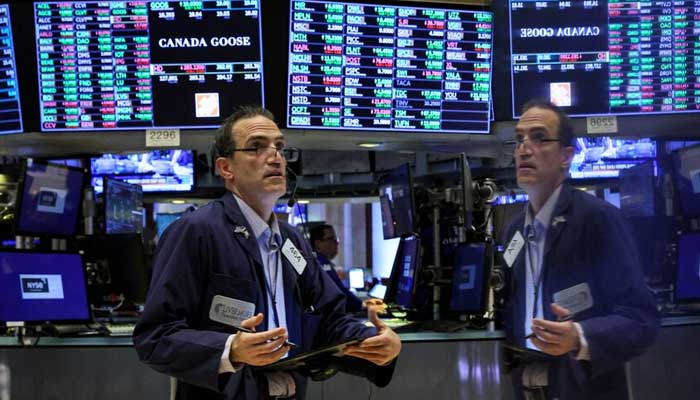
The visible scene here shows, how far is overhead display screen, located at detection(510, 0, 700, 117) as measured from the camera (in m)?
1.17

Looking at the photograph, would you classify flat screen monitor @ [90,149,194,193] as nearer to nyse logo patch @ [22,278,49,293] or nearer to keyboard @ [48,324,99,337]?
keyboard @ [48,324,99,337]

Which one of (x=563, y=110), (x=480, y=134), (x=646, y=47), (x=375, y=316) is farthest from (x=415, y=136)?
(x=563, y=110)

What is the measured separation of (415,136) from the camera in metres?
2.80

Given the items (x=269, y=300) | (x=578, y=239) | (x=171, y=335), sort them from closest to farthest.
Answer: (x=578, y=239) < (x=171, y=335) < (x=269, y=300)

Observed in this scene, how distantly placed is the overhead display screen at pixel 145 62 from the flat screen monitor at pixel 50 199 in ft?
0.65

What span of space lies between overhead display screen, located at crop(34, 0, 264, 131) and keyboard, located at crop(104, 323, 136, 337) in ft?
2.70

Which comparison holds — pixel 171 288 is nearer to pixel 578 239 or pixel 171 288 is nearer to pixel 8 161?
pixel 578 239

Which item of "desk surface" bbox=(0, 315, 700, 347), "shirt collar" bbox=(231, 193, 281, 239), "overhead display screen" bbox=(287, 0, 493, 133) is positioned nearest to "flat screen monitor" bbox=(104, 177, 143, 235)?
"desk surface" bbox=(0, 315, 700, 347)

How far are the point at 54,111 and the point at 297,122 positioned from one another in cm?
99

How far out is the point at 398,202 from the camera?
3004mm

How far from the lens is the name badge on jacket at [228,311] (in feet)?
4.81

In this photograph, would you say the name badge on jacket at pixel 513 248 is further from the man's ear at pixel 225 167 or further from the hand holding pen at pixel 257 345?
the man's ear at pixel 225 167

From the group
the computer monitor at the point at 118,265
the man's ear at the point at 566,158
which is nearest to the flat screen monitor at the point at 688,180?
the man's ear at the point at 566,158

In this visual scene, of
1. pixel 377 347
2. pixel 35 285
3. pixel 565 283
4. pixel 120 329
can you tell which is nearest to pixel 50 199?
pixel 35 285
